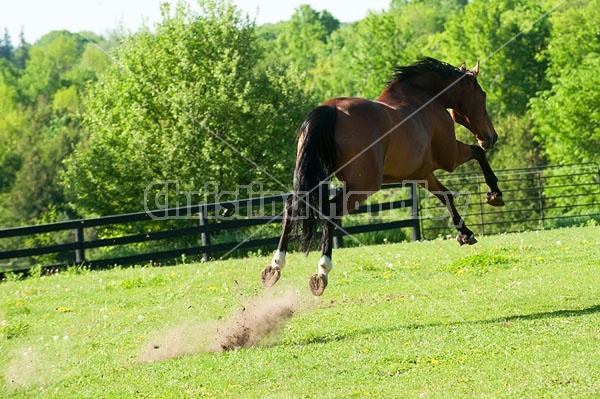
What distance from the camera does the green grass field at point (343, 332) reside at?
5.99m

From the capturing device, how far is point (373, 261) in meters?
12.7

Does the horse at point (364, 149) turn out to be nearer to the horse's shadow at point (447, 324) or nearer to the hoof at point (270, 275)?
the hoof at point (270, 275)

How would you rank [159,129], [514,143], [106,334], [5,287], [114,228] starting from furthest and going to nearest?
[514,143]
[159,129]
[114,228]
[5,287]
[106,334]

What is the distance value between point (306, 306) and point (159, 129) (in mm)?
27150

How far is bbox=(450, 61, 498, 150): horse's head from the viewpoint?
1027cm

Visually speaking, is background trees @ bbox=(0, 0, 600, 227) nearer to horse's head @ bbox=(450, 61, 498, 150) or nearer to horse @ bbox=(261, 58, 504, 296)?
horse's head @ bbox=(450, 61, 498, 150)

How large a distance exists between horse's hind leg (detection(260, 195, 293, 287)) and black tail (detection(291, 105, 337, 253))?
0.35 feet

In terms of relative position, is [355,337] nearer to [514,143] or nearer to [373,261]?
[373,261]

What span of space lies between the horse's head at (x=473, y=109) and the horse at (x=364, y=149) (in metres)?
0.17

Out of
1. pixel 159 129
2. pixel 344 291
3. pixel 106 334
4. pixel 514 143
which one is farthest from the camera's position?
pixel 514 143

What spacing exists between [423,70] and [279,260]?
3442 millimetres

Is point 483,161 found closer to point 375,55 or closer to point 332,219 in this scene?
point 332,219

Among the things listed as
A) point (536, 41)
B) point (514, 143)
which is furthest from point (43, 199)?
point (536, 41)

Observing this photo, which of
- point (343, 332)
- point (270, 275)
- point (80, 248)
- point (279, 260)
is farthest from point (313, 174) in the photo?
point (80, 248)
